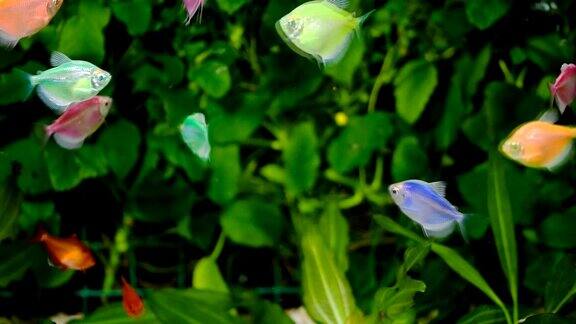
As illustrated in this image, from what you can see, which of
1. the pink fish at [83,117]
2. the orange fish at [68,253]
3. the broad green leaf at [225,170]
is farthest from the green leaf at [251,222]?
the pink fish at [83,117]

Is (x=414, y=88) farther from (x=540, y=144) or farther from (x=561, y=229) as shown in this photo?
(x=540, y=144)

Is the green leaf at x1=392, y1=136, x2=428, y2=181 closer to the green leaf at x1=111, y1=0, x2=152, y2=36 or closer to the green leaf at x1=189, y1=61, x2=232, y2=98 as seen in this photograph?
the green leaf at x1=189, y1=61, x2=232, y2=98

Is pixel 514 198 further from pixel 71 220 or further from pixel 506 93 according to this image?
pixel 71 220

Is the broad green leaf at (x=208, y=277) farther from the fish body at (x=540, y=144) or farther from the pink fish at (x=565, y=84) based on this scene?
the pink fish at (x=565, y=84)

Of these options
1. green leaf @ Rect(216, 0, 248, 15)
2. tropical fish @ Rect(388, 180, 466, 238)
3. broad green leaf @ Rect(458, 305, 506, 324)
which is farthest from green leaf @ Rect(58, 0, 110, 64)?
broad green leaf @ Rect(458, 305, 506, 324)

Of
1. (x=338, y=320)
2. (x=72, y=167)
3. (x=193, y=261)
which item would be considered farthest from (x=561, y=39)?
(x=72, y=167)
